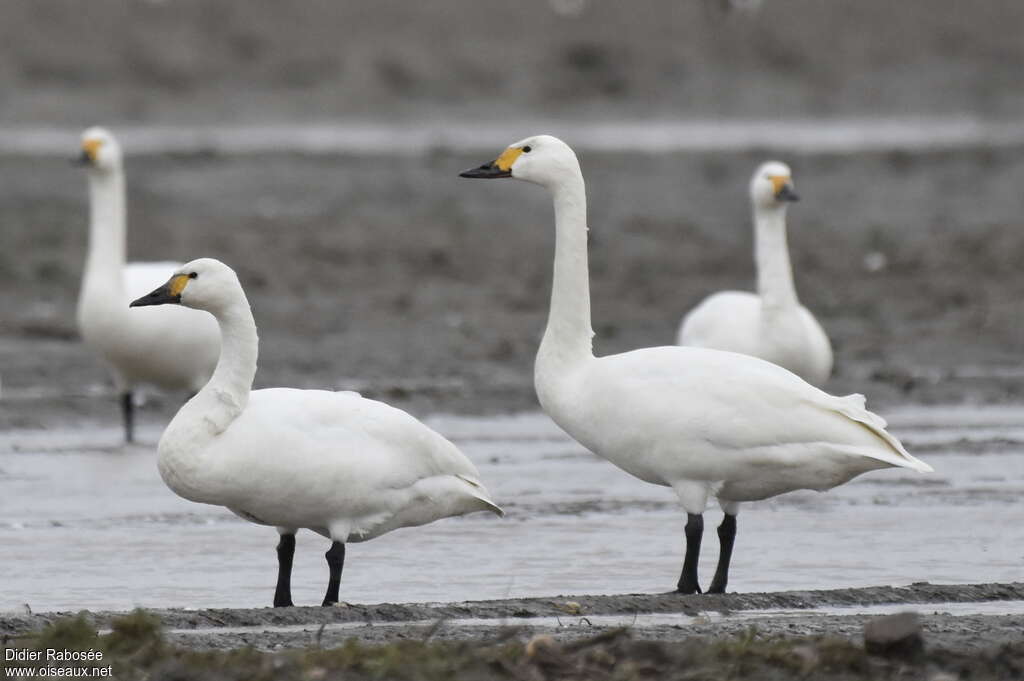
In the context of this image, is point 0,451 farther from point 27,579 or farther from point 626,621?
point 626,621

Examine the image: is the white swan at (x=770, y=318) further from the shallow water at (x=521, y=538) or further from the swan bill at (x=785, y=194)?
the shallow water at (x=521, y=538)

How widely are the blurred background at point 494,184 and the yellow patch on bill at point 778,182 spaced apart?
1555 mm

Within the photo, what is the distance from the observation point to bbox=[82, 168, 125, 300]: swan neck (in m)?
12.7

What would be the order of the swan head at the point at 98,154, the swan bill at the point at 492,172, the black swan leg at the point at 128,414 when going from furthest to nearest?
1. the swan head at the point at 98,154
2. the black swan leg at the point at 128,414
3. the swan bill at the point at 492,172

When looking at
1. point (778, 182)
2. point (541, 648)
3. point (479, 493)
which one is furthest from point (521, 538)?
point (778, 182)

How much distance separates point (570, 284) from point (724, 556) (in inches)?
51.4

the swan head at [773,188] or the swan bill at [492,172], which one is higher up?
the swan head at [773,188]

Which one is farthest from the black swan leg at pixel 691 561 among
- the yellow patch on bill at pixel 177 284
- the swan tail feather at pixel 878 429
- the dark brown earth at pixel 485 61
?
the dark brown earth at pixel 485 61

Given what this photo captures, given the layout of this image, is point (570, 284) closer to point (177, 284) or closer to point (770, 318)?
point (177, 284)

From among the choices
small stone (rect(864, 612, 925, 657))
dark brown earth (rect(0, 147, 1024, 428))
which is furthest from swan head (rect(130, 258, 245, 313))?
dark brown earth (rect(0, 147, 1024, 428))

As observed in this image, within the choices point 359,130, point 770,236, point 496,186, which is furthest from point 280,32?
point 770,236

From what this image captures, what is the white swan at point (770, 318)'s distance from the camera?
474 inches

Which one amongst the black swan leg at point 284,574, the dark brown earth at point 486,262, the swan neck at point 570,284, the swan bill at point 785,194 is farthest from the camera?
the dark brown earth at point 486,262

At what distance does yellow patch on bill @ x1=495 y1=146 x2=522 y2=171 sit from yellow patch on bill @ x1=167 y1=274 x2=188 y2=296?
1350 millimetres
